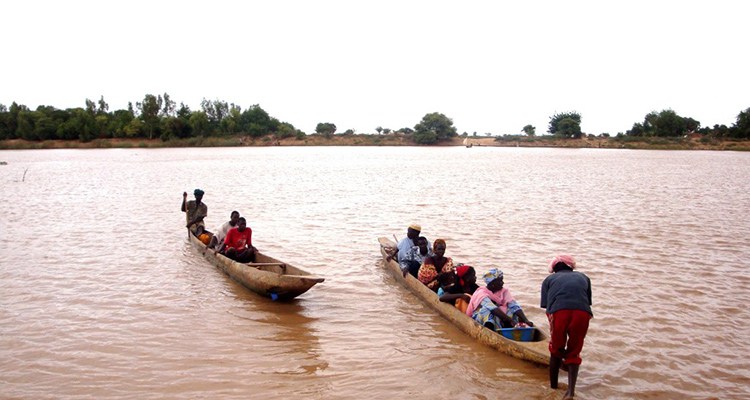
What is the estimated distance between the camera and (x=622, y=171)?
1531 inches

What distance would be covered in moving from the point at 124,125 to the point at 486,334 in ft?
313

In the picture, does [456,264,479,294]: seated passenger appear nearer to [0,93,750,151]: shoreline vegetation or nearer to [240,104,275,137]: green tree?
[0,93,750,151]: shoreline vegetation

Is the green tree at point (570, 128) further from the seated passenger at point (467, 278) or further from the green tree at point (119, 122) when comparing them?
the seated passenger at point (467, 278)

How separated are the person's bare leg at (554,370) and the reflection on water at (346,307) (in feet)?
0.40

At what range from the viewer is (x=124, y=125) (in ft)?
300

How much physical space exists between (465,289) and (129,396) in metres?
4.73

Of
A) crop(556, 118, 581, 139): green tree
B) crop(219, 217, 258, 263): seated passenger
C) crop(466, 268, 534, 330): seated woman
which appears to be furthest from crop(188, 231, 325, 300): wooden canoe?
crop(556, 118, 581, 139): green tree

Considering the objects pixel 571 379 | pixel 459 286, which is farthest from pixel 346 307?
pixel 571 379

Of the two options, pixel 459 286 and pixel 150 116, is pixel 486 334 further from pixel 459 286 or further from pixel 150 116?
pixel 150 116

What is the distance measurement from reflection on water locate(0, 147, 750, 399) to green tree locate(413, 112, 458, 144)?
82.5 meters

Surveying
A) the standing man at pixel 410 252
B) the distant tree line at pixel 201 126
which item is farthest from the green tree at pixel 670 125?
the standing man at pixel 410 252

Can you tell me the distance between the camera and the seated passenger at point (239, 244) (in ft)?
35.0

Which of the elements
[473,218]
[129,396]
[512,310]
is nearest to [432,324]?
[512,310]

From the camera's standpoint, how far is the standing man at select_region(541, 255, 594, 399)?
5.58 m
